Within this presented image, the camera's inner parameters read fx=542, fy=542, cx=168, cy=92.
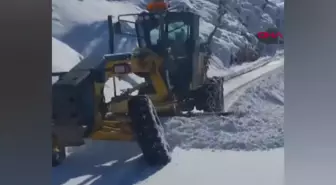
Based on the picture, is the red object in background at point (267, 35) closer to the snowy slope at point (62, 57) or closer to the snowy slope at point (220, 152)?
the snowy slope at point (220, 152)

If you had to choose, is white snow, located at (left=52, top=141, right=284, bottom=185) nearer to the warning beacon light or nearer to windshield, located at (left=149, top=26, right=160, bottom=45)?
windshield, located at (left=149, top=26, right=160, bottom=45)

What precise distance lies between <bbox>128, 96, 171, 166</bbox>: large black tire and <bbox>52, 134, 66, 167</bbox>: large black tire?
340 mm

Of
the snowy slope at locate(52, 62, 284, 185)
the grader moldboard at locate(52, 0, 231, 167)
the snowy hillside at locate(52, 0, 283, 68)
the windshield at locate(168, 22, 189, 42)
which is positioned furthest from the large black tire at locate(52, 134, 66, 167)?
the windshield at locate(168, 22, 189, 42)

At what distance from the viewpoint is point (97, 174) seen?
2354 mm

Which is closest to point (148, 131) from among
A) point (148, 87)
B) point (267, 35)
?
point (148, 87)

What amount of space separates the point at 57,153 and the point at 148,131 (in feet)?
1.43

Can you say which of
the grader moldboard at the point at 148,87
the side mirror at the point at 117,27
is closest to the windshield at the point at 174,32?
the grader moldboard at the point at 148,87

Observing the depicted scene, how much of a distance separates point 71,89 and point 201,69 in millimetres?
588

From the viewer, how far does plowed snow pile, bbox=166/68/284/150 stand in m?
2.22

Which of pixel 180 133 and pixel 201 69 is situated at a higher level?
pixel 201 69

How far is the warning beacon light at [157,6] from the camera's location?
235cm
